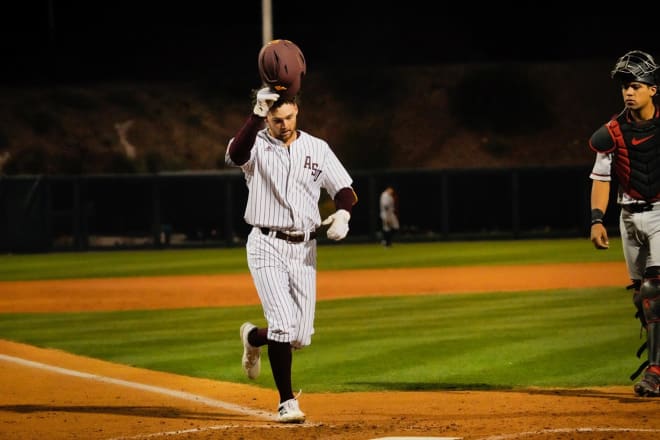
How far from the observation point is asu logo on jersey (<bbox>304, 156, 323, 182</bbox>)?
7.04 metres

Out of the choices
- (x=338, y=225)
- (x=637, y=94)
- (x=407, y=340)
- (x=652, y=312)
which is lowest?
(x=407, y=340)

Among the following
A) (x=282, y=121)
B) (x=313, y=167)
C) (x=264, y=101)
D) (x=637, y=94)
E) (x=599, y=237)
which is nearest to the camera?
(x=264, y=101)

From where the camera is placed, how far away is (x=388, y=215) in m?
31.2

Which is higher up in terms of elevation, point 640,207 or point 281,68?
point 281,68

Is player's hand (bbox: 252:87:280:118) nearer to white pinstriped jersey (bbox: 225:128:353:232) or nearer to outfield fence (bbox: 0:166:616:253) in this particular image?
white pinstriped jersey (bbox: 225:128:353:232)

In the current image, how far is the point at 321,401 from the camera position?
821cm

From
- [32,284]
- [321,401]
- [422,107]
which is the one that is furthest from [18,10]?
[321,401]

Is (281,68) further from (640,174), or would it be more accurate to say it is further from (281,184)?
(640,174)

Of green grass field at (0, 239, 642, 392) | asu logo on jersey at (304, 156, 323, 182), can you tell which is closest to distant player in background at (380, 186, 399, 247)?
green grass field at (0, 239, 642, 392)

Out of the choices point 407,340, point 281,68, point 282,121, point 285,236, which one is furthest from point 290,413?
point 407,340

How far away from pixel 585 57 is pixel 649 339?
155 feet

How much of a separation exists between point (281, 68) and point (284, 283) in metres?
1.25

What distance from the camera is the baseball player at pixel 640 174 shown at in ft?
25.2

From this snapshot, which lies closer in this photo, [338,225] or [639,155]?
[338,225]
